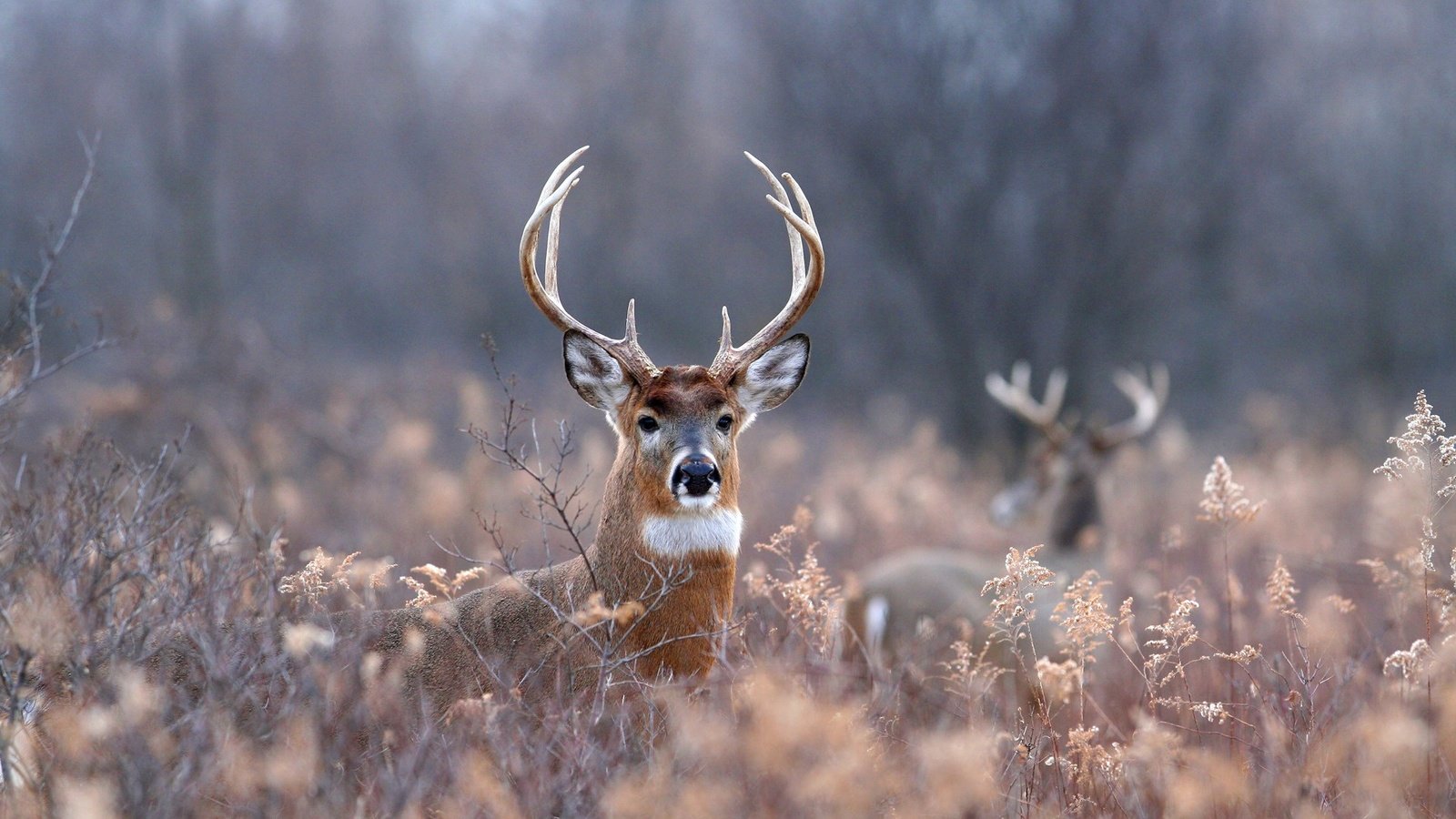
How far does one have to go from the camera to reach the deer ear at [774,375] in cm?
514

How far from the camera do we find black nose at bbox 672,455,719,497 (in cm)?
454

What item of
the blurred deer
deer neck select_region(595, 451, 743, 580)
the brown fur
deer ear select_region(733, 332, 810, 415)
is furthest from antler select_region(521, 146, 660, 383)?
the blurred deer

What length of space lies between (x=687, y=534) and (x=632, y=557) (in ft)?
0.63

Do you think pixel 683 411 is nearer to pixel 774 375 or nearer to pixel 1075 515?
pixel 774 375

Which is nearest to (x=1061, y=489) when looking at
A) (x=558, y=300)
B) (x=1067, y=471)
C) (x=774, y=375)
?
(x=1067, y=471)

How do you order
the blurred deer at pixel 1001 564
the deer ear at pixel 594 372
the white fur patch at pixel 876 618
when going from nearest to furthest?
the deer ear at pixel 594 372, the blurred deer at pixel 1001 564, the white fur patch at pixel 876 618

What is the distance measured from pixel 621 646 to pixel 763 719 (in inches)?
62.9

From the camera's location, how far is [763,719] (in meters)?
2.78

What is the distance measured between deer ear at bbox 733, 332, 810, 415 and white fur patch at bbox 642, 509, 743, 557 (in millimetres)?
665

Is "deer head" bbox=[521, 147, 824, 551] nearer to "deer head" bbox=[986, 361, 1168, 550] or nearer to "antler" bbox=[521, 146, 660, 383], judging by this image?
"antler" bbox=[521, 146, 660, 383]

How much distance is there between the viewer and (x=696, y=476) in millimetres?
4535

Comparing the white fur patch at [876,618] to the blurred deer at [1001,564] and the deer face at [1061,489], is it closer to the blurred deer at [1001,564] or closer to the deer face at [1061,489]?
the blurred deer at [1001,564]

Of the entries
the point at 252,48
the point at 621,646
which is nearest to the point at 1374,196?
the point at 252,48

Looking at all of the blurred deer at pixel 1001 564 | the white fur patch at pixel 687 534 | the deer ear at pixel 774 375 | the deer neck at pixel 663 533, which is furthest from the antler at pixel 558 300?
the blurred deer at pixel 1001 564
